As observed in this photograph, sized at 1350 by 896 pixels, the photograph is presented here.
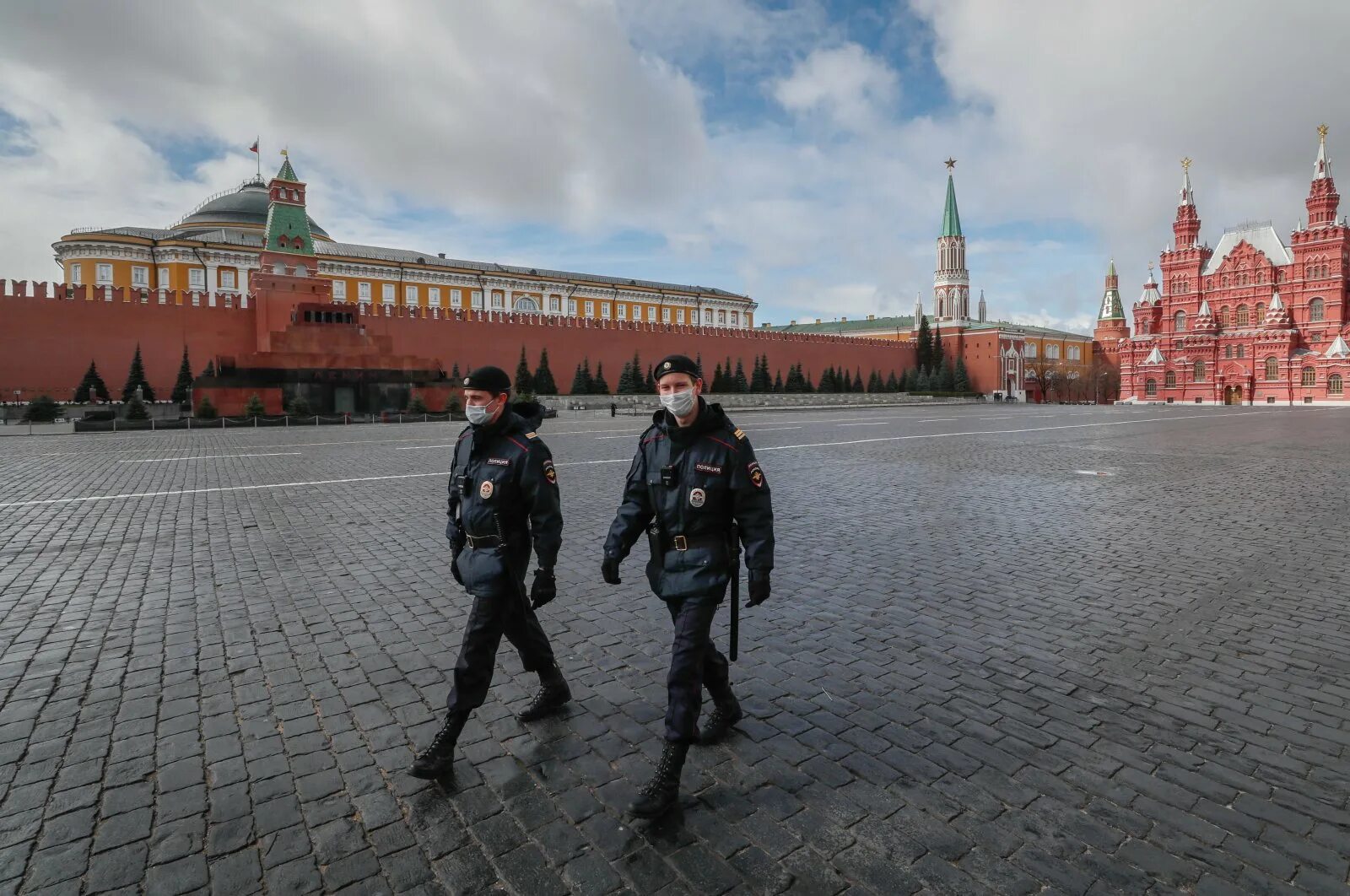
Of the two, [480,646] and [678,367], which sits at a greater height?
[678,367]

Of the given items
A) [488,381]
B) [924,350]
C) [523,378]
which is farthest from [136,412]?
[924,350]

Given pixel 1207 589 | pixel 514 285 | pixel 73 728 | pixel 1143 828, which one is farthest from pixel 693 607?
pixel 514 285

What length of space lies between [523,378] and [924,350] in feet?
134

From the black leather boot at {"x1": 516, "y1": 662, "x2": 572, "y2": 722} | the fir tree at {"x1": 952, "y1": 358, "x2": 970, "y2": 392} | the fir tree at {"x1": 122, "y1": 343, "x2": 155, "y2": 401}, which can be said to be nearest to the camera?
the black leather boot at {"x1": 516, "y1": 662, "x2": 572, "y2": 722}

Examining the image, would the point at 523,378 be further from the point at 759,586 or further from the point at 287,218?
the point at 759,586

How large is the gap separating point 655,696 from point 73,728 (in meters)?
2.37

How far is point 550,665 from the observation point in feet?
10.2

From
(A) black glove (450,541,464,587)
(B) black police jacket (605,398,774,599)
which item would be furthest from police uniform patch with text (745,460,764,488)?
(A) black glove (450,541,464,587)

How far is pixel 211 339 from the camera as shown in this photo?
31.9 metres

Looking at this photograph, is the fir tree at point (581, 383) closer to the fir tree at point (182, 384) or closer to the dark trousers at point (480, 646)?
the fir tree at point (182, 384)

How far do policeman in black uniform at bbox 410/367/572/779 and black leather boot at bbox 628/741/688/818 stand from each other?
682 millimetres

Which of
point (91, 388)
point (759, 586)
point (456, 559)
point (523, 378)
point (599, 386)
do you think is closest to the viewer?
point (759, 586)

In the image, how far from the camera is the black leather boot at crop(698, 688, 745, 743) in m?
2.92

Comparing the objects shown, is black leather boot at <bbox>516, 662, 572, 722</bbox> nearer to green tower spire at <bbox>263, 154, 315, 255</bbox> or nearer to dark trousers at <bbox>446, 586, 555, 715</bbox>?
dark trousers at <bbox>446, 586, 555, 715</bbox>
